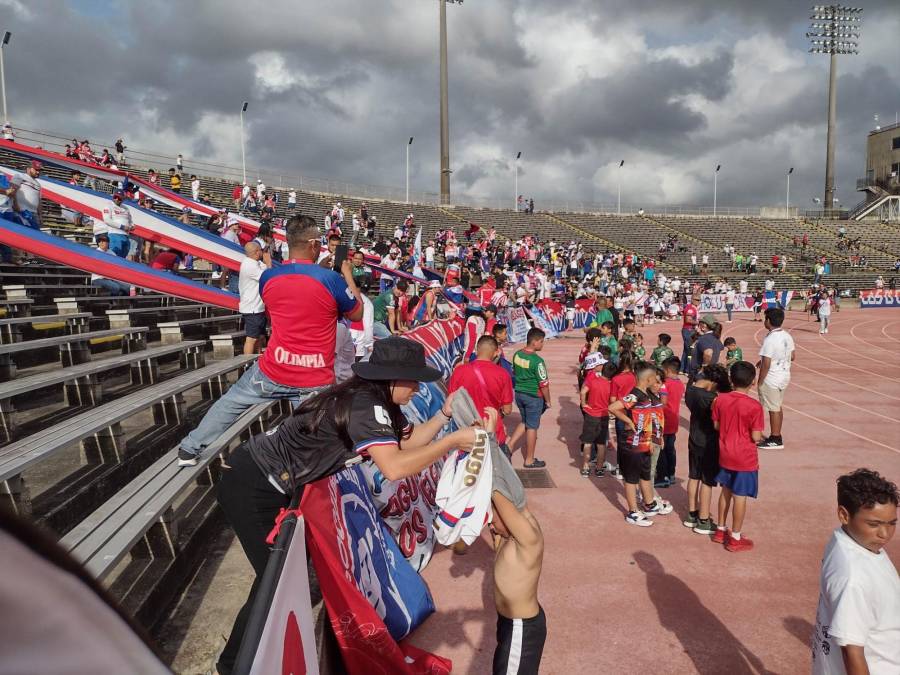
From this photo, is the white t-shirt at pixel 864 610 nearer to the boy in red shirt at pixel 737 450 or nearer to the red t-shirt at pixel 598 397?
the boy in red shirt at pixel 737 450

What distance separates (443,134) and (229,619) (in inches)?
2123

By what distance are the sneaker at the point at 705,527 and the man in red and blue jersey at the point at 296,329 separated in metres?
4.35

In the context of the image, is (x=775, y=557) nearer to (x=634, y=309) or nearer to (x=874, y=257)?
(x=634, y=309)

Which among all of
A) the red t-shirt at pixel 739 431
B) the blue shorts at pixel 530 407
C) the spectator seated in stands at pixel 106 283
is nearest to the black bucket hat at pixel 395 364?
the red t-shirt at pixel 739 431

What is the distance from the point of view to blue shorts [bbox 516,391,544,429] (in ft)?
26.3

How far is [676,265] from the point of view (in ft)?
152

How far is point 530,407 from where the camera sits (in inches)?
316

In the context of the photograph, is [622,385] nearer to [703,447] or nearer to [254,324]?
[703,447]

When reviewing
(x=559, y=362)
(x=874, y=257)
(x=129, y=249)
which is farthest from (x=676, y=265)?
(x=129, y=249)

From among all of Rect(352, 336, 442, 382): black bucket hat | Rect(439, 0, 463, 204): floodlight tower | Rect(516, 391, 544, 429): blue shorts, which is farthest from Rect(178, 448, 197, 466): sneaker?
Rect(439, 0, 463, 204): floodlight tower

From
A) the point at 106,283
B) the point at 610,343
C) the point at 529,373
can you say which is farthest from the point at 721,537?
the point at 106,283

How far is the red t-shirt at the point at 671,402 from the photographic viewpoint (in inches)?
283

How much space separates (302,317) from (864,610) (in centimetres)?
342

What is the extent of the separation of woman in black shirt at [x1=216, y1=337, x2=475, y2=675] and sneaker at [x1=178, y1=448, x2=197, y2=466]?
139 centimetres
